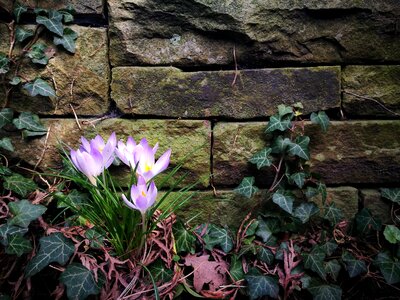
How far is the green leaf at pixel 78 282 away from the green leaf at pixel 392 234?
1.26 m

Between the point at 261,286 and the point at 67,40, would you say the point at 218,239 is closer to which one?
the point at 261,286

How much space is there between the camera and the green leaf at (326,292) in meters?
1.65

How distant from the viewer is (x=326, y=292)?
166cm

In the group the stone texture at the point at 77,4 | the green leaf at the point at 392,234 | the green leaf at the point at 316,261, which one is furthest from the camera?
the stone texture at the point at 77,4

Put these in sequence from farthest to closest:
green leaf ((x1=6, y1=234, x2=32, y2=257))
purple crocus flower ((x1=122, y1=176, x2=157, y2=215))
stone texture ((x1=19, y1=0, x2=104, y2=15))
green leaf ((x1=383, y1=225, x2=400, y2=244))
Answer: stone texture ((x1=19, y1=0, x2=104, y2=15)) → green leaf ((x1=383, y1=225, x2=400, y2=244)) → green leaf ((x1=6, y1=234, x2=32, y2=257)) → purple crocus flower ((x1=122, y1=176, x2=157, y2=215))

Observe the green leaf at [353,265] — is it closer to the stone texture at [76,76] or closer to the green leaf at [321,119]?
the green leaf at [321,119]

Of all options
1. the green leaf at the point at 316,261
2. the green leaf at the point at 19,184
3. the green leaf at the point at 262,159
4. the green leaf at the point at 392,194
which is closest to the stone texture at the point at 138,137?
the green leaf at the point at 19,184

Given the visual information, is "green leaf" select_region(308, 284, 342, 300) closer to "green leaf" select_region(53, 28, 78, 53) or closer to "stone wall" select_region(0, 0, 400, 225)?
"stone wall" select_region(0, 0, 400, 225)

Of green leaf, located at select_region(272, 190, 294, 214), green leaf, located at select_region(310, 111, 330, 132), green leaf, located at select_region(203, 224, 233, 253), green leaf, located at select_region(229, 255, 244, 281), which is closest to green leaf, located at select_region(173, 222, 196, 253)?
green leaf, located at select_region(203, 224, 233, 253)

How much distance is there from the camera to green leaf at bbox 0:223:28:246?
Result: 1.58 metres

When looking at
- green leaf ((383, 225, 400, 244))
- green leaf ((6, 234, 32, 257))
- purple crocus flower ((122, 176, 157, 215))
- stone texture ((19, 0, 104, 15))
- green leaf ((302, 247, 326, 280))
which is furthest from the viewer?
stone texture ((19, 0, 104, 15))

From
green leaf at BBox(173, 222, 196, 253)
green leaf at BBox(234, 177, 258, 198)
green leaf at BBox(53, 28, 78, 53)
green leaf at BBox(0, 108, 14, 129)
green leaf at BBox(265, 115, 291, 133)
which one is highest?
green leaf at BBox(53, 28, 78, 53)

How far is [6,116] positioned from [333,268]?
162 centimetres

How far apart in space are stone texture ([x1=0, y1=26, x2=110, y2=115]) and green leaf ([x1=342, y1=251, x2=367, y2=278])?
4.39ft
